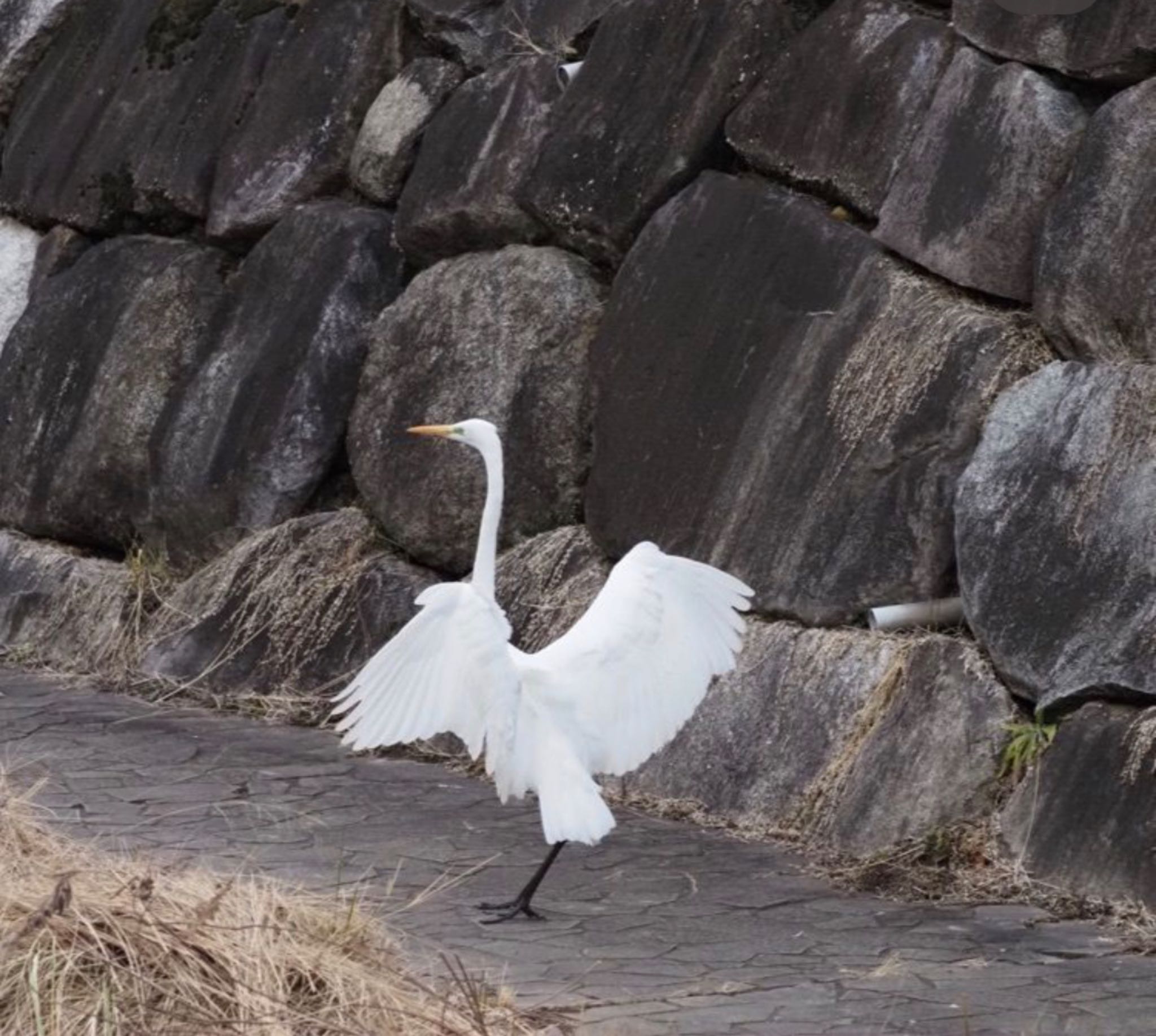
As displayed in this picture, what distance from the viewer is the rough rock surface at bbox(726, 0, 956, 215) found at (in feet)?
23.7

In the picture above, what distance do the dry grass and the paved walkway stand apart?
0.45 m

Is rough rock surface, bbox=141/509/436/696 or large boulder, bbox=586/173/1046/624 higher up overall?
large boulder, bbox=586/173/1046/624

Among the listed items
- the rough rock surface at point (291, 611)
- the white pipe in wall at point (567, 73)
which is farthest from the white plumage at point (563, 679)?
the white pipe in wall at point (567, 73)

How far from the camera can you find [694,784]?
704 centimetres

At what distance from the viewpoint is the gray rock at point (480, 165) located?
27.8 ft

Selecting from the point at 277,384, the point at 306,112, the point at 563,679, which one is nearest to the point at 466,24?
the point at 306,112

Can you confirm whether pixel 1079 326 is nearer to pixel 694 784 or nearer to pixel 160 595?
pixel 694 784

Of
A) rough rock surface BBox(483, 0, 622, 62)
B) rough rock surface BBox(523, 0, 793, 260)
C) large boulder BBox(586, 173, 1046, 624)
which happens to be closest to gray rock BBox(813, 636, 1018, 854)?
large boulder BBox(586, 173, 1046, 624)

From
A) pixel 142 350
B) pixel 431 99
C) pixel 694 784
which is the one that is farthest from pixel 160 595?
pixel 694 784

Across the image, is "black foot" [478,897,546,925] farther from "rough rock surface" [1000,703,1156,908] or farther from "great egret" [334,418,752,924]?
"rough rock surface" [1000,703,1156,908]

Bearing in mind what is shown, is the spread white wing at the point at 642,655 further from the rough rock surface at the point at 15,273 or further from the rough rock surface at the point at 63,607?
the rough rock surface at the point at 15,273

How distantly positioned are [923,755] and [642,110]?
264 centimetres

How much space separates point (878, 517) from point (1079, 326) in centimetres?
77

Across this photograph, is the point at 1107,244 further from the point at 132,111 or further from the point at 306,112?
the point at 132,111
